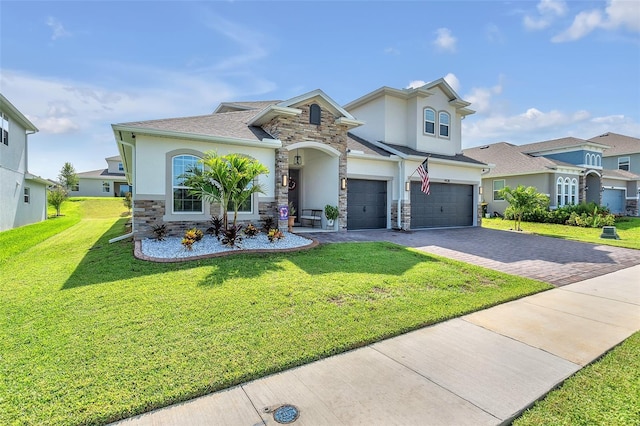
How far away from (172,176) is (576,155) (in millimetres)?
29021

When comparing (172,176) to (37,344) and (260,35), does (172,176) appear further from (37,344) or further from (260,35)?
(37,344)

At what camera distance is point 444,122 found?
18.0 metres

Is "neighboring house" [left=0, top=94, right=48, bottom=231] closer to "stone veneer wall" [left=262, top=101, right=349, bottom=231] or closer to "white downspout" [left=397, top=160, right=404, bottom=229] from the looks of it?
"stone veneer wall" [left=262, top=101, right=349, bottom=231]

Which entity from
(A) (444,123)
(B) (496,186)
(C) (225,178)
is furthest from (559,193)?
(C) (225,178)

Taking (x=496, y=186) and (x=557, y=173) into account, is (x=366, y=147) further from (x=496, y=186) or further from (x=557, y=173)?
(x=557, y=173)

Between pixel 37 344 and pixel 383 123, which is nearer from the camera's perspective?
pixel 37 344

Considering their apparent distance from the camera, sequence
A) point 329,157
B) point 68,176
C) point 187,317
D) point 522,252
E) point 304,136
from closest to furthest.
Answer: point 187,317 → point 522,252 → point 304,136 → point 329,157 → point 68,176

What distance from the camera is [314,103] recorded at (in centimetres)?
1286

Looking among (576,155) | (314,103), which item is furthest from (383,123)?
(576,155)

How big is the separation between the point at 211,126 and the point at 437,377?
11421mm

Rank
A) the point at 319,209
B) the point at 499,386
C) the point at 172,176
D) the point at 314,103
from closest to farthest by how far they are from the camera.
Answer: the point at 499,386
the point at 172,176
the point at 314,103
the point at 319,209

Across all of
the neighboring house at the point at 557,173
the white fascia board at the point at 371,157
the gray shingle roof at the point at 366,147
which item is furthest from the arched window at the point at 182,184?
the neighboring house at the point at 557,173

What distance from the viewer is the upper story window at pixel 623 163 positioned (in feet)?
105

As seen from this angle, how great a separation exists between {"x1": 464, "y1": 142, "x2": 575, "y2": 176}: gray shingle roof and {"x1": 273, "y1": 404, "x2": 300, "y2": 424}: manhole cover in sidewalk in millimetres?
25327
